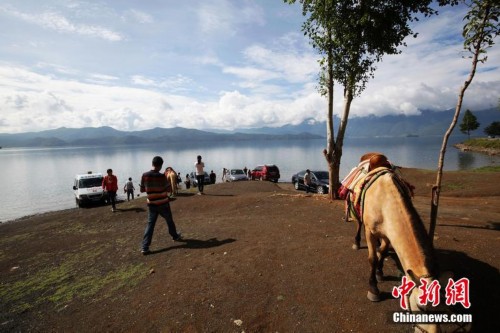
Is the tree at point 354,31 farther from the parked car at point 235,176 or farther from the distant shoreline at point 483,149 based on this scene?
the distant shoreline at point 483,149

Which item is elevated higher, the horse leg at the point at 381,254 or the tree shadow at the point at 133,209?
the horse leg at the point at 381,254

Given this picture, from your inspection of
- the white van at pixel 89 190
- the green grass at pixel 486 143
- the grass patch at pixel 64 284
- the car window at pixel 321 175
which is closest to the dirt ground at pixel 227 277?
the grass patch at pixel 64 284

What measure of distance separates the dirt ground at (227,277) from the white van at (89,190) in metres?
11.5

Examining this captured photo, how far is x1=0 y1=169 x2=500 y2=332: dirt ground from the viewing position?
5023mm

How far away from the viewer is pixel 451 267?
20.1 feet

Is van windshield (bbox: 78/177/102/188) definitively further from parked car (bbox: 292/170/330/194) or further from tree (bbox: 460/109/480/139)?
tree (bbox: 460/109/480/139)

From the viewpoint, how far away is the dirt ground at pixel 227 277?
198 inches

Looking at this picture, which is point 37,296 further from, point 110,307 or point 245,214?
point 245,214

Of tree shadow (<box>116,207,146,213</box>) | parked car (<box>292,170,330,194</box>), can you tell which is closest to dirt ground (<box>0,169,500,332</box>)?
tree shadow (<box>116,207,146,213</box>)

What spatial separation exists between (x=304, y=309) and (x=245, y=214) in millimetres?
8505

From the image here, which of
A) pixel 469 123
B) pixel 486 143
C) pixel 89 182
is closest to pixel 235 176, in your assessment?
pixel 89 182

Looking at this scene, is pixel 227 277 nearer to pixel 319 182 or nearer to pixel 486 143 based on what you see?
pixel 319 182

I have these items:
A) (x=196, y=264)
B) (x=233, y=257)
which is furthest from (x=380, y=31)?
(x=196, y=264)

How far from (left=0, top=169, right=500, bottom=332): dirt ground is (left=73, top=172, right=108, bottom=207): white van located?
11472mm
